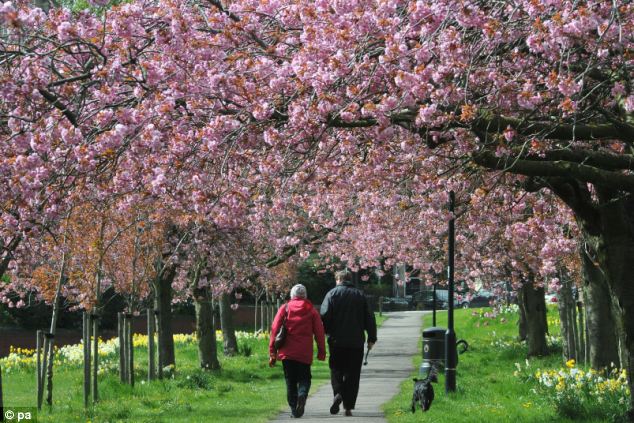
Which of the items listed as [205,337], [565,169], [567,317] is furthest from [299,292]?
[567,317]

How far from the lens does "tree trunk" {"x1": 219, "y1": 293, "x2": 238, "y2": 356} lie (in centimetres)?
2869

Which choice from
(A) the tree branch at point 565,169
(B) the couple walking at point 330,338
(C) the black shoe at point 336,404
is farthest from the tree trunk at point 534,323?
(A) the tree branch at point 565,169

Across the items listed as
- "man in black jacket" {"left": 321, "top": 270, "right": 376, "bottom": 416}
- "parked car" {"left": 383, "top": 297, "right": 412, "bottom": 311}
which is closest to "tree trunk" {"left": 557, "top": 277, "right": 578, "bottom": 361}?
"man in black jacket" {"left": 321, "top": 270, "right": 376, "bottom": 416}

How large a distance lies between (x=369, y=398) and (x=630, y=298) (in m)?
6.06

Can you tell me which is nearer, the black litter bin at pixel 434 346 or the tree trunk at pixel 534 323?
the black litter bin at pixel 434 346

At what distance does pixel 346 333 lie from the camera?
12891 mm

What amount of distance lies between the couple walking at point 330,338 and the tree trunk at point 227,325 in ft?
51.2

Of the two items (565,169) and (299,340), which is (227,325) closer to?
(299,340)

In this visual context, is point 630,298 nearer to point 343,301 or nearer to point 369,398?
point 343,301

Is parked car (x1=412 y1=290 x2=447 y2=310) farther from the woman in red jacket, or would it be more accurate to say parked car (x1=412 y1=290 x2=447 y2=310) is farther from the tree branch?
the tree branch

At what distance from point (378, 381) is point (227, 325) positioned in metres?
8.98

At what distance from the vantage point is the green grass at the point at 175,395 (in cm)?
1391

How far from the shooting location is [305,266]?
53500mm

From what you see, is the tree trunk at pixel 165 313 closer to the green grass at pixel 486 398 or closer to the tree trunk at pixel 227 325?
the green grass at pixel 486 398
